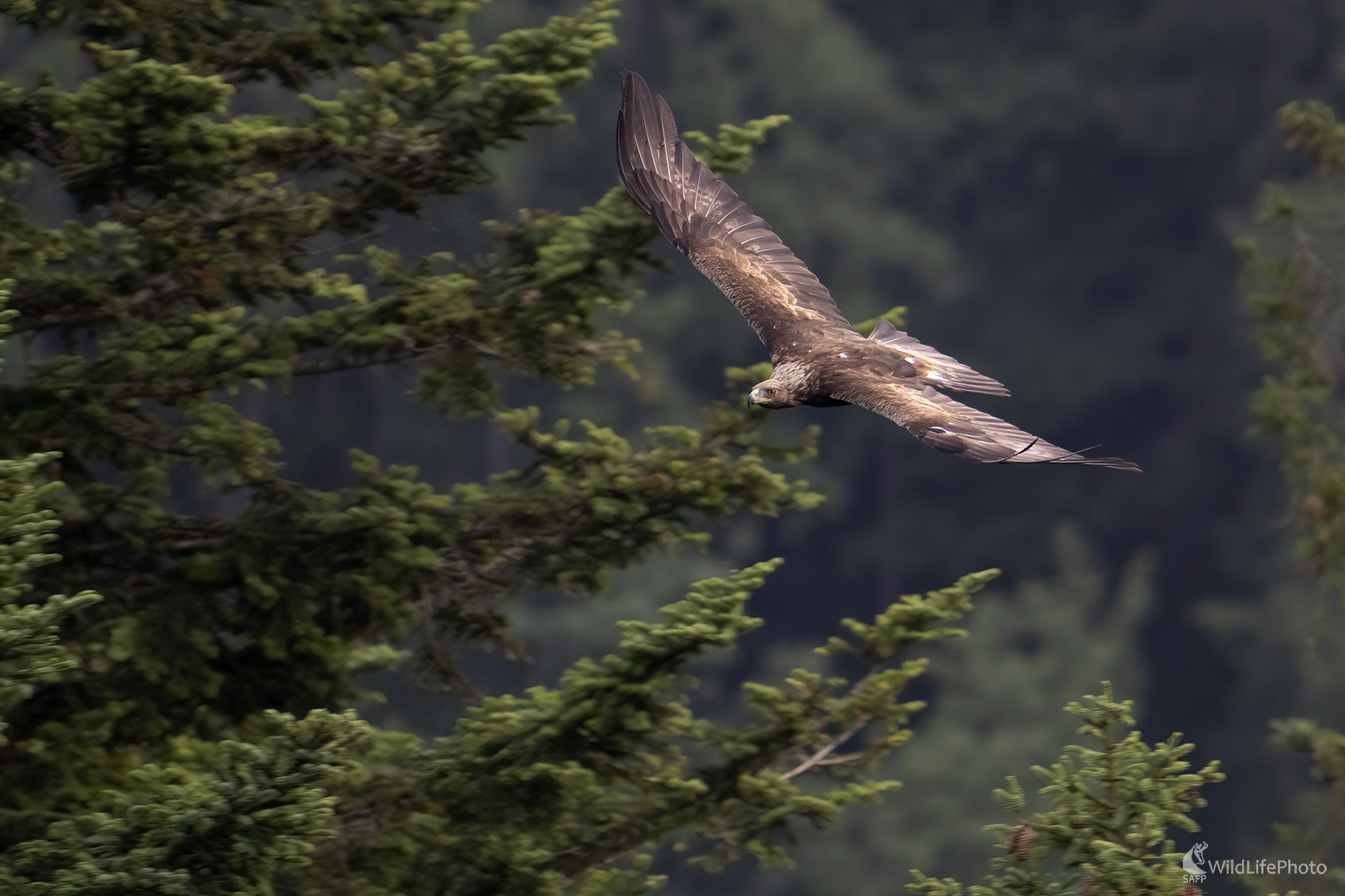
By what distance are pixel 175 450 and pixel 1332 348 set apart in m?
8.35

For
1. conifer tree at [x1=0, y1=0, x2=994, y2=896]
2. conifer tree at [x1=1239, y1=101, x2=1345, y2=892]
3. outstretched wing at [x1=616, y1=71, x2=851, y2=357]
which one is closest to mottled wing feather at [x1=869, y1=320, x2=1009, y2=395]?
outstretched wing at [x1=616, y1=71, x2=851, y2=357]

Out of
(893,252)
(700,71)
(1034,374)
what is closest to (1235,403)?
(1034,374)

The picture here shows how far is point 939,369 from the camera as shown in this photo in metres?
8.08

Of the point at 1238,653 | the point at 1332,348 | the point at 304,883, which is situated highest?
the point at 1238,653

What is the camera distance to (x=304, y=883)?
271 inches

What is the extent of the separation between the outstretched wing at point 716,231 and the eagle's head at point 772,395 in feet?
1.83

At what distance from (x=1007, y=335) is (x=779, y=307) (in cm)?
3326

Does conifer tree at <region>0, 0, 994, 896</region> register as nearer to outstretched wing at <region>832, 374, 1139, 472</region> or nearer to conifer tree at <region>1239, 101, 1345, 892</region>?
outstretched wing at <region>832, 374, 1139, 472</region>

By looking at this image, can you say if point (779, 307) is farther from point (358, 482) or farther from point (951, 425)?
point (358, 482)

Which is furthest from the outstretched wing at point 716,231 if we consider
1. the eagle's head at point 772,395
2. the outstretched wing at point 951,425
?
the outstretched wing at point 951,425

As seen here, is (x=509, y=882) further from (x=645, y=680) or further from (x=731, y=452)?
(x=731, y=452)

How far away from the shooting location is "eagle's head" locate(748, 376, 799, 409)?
8.17 meters

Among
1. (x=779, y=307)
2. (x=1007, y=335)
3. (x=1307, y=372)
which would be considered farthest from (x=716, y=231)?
(x=1007, y=335)

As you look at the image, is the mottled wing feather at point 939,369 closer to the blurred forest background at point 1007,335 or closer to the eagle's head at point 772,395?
the eagle's head at point 772,395
